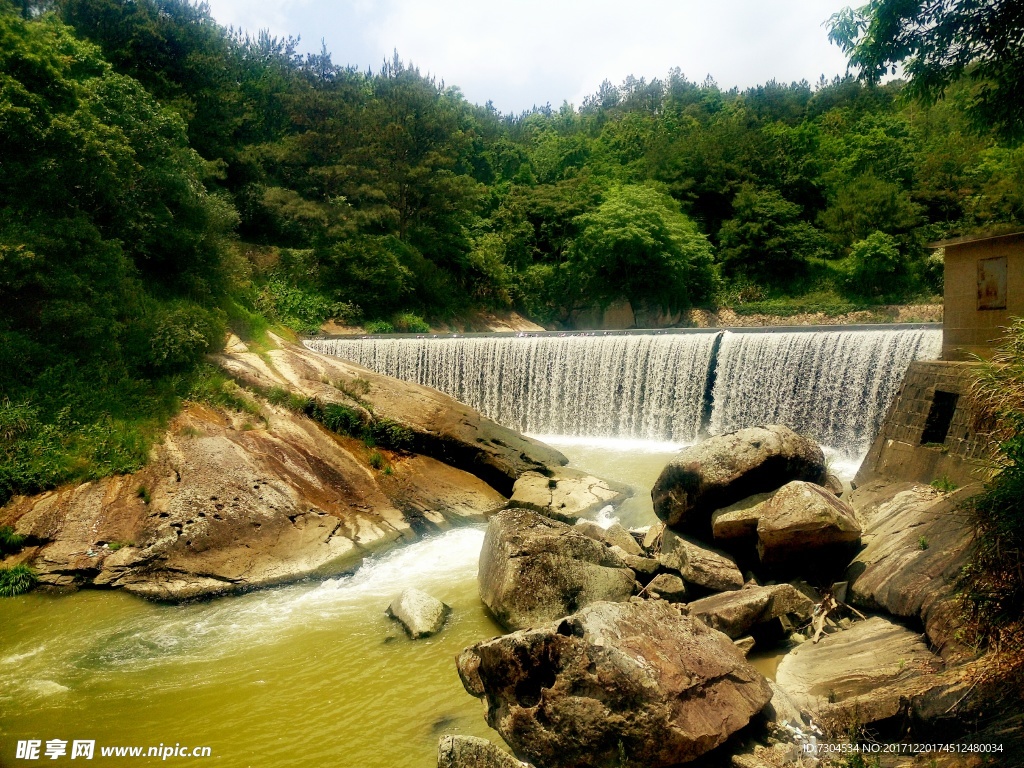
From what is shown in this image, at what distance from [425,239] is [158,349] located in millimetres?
21219

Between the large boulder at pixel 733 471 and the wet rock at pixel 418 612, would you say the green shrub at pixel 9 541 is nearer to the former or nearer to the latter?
the wet rock at pixel 418 612

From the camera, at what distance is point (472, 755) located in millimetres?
4258

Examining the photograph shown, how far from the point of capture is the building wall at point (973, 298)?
824cm

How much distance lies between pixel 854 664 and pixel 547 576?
9.75 feet

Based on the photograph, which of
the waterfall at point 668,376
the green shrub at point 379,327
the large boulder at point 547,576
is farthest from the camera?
the green shrub at point 379,327

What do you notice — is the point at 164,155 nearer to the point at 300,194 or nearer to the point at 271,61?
the point at 300,194

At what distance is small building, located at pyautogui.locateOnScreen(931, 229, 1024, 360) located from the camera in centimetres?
827

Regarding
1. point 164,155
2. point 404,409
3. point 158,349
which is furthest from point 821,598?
point 164,155

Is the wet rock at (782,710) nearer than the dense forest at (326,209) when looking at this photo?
Yes

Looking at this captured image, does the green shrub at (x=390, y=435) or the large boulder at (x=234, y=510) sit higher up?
the green shrub at (x=390, y=435)

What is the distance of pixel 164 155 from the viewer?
13430mm

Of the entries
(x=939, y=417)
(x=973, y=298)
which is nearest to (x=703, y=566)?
(x=939, y=417)

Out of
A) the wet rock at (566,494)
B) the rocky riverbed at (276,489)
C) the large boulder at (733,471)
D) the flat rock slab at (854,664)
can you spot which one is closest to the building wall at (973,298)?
the large boulder at (733,471)

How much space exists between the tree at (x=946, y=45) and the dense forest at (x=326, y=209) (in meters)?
0.74
